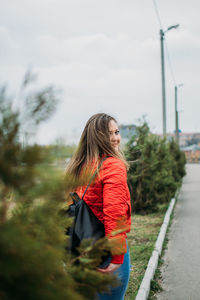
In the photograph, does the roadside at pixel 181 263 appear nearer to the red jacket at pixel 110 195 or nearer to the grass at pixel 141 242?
the grass at pixel 141 242

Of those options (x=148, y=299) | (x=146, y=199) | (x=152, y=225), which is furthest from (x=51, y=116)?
(x=146, y=199)

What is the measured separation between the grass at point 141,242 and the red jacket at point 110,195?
2.27 metres

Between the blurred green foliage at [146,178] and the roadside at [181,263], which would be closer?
the roadside at [181,263]

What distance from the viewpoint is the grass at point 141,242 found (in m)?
4.29

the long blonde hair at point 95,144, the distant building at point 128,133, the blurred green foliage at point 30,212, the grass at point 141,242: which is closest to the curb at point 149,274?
the grass at point 141,242

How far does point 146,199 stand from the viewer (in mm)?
9305

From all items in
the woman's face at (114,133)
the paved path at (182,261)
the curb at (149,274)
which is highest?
the woman's face at (114,133)

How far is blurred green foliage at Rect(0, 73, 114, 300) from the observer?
27.8 inches

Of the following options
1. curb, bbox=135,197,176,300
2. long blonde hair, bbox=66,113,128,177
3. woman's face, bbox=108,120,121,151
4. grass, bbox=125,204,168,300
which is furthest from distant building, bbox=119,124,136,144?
long blonde hair, bbox=66,113,128,177

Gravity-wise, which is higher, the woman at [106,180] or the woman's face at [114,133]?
the woman's face at [114,133]

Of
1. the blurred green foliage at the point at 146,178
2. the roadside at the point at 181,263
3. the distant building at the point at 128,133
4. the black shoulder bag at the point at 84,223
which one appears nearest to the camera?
the black shoulder bag at the point at 84,223

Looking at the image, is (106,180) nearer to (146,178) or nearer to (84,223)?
(84,223)

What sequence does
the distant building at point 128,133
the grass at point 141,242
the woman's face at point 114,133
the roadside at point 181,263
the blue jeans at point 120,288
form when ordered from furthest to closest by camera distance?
the distant building at point 128,133
the grass at point 141,242
the roadside at point 181,263
the woman's face at point 114,133
the blue jeans at point 120,288

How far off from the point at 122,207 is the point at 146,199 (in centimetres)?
763
